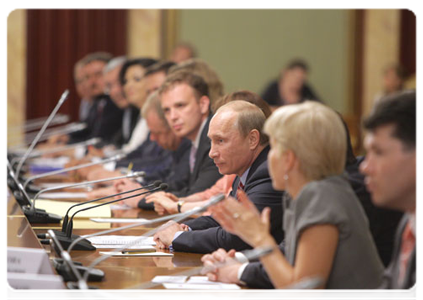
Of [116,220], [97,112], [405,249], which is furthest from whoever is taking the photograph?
[97,112]

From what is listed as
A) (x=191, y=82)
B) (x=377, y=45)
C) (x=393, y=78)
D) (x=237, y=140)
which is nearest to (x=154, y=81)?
(x=191, y=82)

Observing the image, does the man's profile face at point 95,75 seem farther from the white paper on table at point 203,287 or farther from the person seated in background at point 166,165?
the white paper on table at point 203,287

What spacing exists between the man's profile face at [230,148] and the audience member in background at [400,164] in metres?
1.30

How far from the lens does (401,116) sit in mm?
1928

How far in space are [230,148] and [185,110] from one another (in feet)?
4.83

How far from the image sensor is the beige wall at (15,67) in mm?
11680

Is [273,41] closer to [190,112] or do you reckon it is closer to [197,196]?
[190,112]

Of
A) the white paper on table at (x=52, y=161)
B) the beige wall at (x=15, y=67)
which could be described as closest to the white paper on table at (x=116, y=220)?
the white paper on table at (x=52, y=161)

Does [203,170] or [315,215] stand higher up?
[315,215]

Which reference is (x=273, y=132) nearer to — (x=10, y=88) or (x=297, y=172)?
(x=297, y=172)

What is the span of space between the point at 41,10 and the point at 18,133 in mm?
1856

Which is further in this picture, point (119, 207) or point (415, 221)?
point (119, 207)

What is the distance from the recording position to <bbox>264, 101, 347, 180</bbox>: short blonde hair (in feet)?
7.23

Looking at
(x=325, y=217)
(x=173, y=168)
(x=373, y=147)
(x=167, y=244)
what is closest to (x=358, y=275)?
(x=325, y=217)
